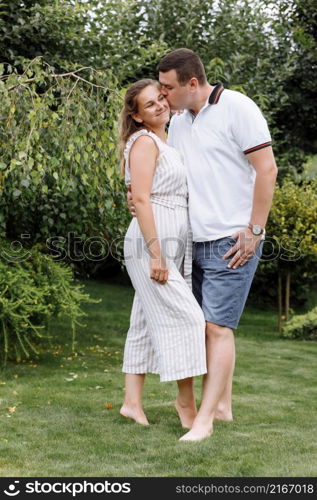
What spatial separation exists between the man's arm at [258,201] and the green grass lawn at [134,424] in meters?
0.86

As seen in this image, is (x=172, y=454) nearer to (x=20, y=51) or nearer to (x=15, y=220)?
(x=15, y=220)

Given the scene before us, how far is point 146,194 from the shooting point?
140 inches

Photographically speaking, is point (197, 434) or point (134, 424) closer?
point (197, 434)

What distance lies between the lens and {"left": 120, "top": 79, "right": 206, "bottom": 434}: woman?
11.7 feet

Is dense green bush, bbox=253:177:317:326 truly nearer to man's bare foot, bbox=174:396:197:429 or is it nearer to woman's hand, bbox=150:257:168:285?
man's bare foot, bbox=174:396:197:429

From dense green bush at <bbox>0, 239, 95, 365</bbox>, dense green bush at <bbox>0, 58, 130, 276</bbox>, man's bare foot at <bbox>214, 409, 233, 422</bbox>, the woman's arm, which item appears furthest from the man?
dense green bush at <bbox>0, 239, 95, 365</bbox>

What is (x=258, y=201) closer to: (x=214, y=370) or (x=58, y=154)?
(x=214, y=370)

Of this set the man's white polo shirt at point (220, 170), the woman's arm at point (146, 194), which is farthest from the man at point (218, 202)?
the woman's arm at point (146, 194)

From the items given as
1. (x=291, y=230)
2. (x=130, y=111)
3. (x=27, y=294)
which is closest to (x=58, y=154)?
(x=27, y=294)

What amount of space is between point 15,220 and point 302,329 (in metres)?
3.66

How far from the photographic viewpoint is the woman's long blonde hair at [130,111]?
3.64 meters

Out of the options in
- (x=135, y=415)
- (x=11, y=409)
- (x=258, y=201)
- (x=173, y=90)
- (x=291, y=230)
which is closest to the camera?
(x=258, y=201)

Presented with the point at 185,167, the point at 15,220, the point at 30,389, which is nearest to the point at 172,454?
the point at 185,167

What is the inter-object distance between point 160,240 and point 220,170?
0.43m
